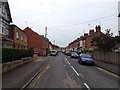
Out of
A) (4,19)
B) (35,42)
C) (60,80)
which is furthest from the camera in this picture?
(35,42)

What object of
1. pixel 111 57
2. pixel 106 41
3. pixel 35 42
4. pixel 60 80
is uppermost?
pixel 35 42

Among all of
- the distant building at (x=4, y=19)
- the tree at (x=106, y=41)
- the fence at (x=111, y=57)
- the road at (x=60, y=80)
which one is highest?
the distant building at (x=4, y=19)

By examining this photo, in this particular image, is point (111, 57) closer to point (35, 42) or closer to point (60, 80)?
point (60, 80)

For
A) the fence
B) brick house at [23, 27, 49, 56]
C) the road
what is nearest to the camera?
the road

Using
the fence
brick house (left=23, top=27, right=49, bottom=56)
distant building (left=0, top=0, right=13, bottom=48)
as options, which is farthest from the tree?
brick house (left=23, top=27, right=49, bottom=56)

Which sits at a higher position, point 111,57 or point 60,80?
point 111,57

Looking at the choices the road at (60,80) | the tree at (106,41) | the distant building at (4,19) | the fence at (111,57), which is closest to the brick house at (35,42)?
the fence at (111,57)

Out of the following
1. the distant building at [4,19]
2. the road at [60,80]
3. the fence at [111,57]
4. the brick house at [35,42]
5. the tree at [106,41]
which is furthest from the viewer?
the brick house at [35,42]

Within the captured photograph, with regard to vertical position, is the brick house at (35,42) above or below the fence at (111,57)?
above

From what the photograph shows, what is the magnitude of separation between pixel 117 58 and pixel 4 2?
692 inches

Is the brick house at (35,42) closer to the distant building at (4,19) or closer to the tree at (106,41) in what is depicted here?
the distant building at (4,19)

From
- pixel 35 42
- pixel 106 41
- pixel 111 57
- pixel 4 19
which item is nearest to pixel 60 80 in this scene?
pixel 111 57

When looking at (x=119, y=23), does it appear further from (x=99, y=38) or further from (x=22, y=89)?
(x=22, y=89)

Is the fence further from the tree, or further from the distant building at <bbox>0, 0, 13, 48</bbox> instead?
the distant building at <bbox>0, 0, 13, 48</bbox>
